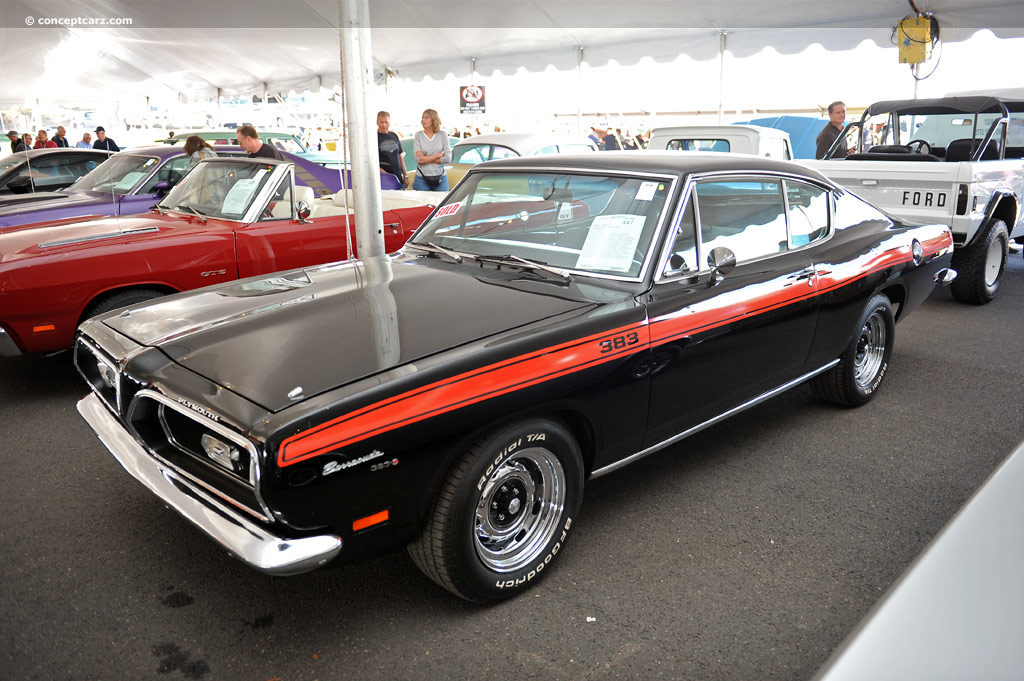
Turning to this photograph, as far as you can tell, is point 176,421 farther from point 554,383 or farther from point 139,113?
point 139,113

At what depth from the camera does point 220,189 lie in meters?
5.78

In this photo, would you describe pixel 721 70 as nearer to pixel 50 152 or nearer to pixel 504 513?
pixel 50 152

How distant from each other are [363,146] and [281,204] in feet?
2.38

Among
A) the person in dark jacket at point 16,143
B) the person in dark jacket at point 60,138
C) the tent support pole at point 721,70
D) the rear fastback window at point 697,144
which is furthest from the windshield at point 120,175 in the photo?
the tent support pole at point 721,70

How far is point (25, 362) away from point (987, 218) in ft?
25.7

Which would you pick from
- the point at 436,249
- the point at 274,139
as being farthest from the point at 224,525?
the point at 274,139

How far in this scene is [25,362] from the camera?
5570mm

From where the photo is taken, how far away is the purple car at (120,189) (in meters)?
7.04

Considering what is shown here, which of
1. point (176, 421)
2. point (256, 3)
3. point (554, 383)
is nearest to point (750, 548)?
point (554, 383)

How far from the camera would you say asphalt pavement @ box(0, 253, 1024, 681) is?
2428 mm

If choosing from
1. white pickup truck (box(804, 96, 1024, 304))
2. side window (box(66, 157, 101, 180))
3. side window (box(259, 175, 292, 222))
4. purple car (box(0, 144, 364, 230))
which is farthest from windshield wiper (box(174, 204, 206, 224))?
white pickup truck (box(804, 96, 1024, 304))

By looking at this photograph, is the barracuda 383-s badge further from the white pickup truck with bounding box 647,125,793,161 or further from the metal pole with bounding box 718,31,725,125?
the metal pole with bounding box 718,31,725,125

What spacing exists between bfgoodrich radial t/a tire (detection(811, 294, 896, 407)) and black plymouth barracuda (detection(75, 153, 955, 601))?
0.11 m

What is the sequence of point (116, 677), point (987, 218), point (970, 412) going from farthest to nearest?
1. point (987, 218)
2. point (970, 412)
3. point (116, 677)
